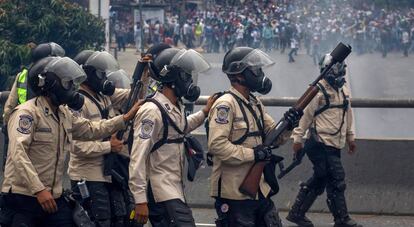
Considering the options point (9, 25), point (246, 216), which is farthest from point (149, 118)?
point (9, 25)

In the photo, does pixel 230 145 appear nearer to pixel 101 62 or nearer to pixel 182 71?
pixel 182 71

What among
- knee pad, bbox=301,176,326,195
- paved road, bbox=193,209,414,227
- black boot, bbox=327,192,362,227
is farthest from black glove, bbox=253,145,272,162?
paved road, bbox=193,209,414,227

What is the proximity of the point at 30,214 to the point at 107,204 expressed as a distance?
4.78 ft

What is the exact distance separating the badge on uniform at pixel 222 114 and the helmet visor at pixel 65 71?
1137 mm

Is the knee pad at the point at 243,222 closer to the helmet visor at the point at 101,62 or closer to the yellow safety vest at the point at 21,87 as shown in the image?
the helmet visor at the point at 101,62

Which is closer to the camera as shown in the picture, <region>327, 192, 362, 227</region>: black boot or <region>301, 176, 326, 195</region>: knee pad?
<region>327, 192, 362, 227</region>: black boot

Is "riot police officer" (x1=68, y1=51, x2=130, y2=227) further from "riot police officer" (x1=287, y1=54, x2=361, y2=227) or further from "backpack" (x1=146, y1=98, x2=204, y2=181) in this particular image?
"riot police officer" (x1=287, y1=54, x2=361, y2=227)

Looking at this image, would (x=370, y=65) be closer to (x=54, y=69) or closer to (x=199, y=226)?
(x=199, y=226)

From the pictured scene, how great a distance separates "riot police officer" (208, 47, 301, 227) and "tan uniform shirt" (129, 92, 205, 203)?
328 mm

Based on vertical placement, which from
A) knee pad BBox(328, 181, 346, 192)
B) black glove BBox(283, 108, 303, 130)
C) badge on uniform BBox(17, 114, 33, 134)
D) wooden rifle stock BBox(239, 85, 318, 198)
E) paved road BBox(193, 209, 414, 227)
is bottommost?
paved road BBox(193, 209, 414, 227)

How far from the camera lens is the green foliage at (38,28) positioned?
21.1 m

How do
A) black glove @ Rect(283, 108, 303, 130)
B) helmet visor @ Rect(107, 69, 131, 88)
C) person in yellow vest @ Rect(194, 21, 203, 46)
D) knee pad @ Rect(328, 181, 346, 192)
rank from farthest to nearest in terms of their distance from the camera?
person in yellow vest @ Rect(194, 21, 203, 46), knee pad @ Rect(328, 181, 346, 192), helmet visor @ Rect(107, 69, 131, 88), black glove @ Rect(283, 108, 303, 130)

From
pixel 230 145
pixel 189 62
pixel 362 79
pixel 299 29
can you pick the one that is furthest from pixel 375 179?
pixel 299 29

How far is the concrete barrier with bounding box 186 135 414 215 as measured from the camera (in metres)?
11.1
